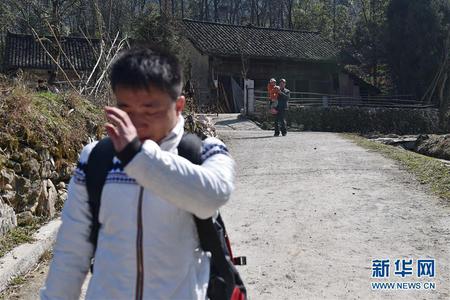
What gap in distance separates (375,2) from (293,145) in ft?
83.0

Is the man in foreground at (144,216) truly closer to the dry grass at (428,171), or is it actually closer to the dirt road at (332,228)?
the dirt road at (332,228)

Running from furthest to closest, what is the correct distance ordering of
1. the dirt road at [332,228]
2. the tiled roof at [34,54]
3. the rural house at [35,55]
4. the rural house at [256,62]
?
the rural house at [256,62]
the tiled roof at [34,54]
the rural house at [35,55]
the dirt road at [332,228]

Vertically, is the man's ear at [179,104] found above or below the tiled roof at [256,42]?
below

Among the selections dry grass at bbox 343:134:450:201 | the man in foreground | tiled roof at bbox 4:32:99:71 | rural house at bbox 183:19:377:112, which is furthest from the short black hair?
tiled roof at bbox 4:32:99:71

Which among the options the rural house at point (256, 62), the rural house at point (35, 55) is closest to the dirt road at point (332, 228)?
the rural house at point (256, 62)

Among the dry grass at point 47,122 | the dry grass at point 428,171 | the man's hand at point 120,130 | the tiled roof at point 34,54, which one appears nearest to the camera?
the man's hand at point 120,130

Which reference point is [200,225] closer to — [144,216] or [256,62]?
[144,216]

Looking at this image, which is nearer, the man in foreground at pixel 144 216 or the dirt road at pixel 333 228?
the man in foreground at pixel 144 216

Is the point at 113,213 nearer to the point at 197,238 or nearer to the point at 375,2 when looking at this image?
the point at 197,238

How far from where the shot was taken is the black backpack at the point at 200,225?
5.76 ft

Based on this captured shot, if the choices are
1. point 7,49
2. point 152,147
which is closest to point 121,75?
point 152,147

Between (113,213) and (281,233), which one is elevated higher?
(113,213)

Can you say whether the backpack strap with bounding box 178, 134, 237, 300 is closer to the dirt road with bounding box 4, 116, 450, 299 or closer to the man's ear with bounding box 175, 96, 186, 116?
the man's ear with bounding box 175, 96, 186, 116

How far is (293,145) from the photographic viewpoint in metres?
12.6
